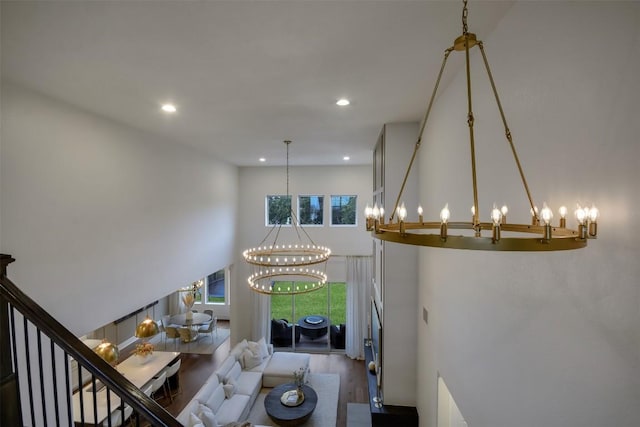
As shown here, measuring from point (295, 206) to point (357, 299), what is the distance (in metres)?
3.24

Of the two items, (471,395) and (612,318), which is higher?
(612,318)

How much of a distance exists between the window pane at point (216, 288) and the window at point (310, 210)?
465cm

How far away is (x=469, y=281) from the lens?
2.69 metres

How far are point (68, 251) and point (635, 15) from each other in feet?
15.9

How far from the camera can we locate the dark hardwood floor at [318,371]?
643 centimetres

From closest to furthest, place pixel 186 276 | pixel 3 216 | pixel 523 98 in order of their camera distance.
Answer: pixel 523 98
pixel 3 216
pixel 186 276

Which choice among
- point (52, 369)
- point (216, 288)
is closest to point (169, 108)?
point (52, 369)

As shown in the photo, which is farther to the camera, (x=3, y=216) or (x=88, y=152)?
(x=88, y=152)

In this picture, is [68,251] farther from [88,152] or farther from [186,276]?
[186,276]

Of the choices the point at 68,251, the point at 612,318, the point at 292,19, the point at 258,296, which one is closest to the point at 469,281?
the point at 612,318

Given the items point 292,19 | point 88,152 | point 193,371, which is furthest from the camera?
point 193,371

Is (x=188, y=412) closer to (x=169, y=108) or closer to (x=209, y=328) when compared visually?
(x=209, y=328)

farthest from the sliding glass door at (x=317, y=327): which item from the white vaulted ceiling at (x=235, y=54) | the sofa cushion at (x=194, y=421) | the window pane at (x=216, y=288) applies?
the white vaulted ceiling at (x=235, y=54)

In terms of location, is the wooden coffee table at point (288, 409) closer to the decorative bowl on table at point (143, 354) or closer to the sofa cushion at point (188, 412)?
the sofa cushion at point (188, 412)
